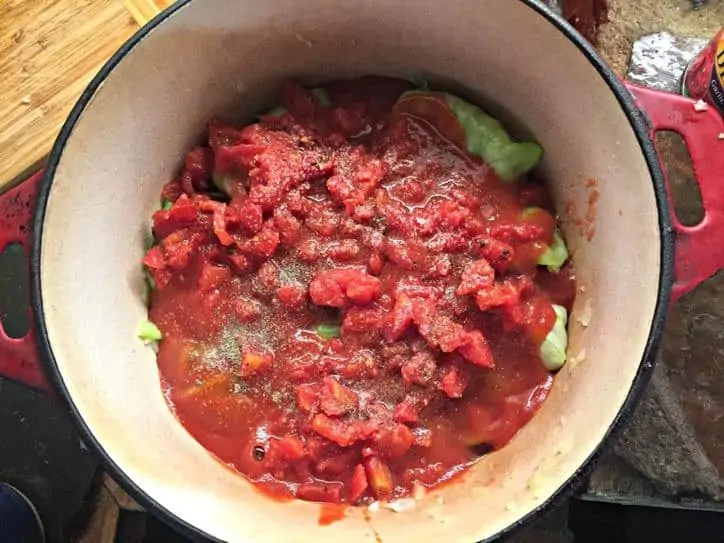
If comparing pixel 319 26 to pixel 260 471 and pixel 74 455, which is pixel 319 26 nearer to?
pixel 260 471

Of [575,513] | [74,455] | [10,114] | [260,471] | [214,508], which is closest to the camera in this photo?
[214,508]

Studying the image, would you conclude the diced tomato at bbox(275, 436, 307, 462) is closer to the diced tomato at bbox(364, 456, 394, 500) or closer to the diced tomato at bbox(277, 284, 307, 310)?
the diced tomato at bbox(364, 456, 394, 500)

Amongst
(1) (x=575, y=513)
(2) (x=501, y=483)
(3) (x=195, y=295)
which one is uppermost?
Answer: (3) (x=195, y=295)

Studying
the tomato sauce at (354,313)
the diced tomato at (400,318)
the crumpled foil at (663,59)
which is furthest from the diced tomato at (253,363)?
the crumpled foil at (663,59)

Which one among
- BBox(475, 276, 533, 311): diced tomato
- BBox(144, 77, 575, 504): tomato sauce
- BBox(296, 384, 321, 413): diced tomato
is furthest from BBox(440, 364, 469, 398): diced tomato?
BBox(296, 384, 321, 413): diced tomato

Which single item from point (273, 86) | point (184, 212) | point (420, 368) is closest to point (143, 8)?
point (273, 86)

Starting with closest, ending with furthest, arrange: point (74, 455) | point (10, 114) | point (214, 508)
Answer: point (214, 508), point (10, 114), point (74, 455)

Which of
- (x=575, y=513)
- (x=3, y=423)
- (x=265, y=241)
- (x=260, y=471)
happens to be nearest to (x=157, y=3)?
(x=265, y=241)
